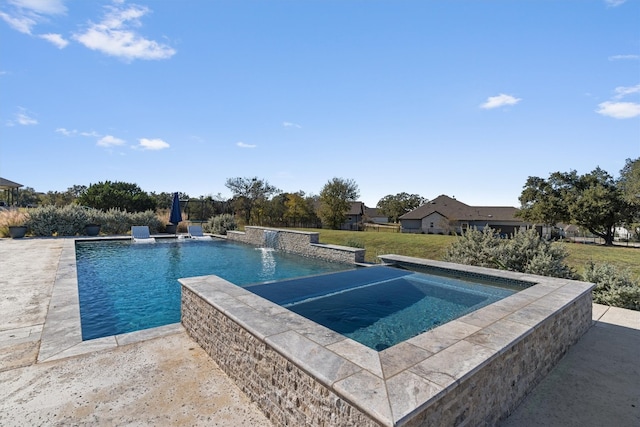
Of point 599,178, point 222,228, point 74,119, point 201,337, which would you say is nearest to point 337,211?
point 222,228

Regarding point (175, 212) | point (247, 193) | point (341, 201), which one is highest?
point (247, 193)

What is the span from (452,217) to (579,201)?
44.8 ft

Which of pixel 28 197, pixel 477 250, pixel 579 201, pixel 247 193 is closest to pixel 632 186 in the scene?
pixel 579 201

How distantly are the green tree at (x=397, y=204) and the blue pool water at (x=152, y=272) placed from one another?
47418mm

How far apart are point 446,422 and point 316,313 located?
3410 mm

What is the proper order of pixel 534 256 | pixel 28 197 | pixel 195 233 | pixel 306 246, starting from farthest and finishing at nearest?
pixel 28 197, pixel 195 233, pixel 306 246, pixel 534 256

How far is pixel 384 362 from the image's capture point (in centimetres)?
237

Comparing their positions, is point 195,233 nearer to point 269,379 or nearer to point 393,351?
point 269,379

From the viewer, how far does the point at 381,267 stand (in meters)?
8.72

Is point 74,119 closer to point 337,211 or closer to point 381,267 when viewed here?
point 381,267

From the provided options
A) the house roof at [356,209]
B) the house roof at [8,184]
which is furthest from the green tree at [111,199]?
the house roof at [356,209]

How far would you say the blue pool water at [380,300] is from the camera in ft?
15.8

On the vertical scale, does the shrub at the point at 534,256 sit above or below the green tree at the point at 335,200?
below

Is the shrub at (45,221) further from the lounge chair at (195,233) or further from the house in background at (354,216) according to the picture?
the house in background at (354,216)
